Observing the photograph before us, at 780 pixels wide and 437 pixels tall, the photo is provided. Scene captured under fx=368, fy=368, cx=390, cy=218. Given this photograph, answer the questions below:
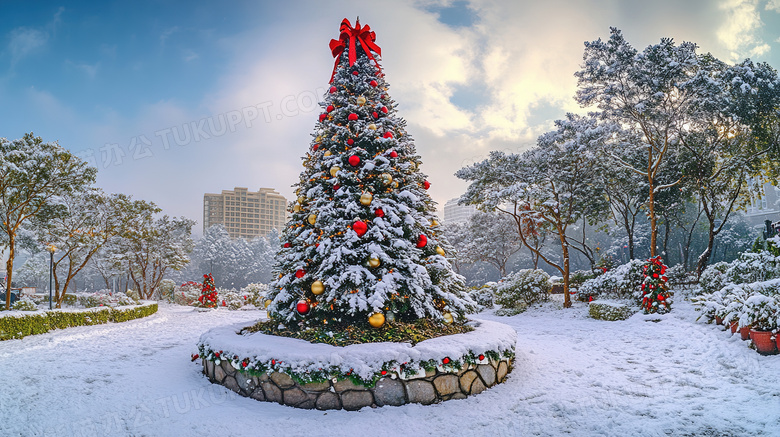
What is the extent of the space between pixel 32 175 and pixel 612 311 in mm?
18414

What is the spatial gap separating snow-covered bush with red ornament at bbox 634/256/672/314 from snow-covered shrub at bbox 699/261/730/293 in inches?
87.8

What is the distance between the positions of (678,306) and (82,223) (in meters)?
23.8

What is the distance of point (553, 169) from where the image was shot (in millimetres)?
14484

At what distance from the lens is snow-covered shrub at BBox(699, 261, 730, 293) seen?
431 inches

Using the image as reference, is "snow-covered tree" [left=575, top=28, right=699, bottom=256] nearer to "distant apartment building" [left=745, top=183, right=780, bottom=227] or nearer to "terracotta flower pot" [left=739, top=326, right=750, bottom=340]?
"terracotta flower pot" [left=739, top=326, right=750, bottom=340]

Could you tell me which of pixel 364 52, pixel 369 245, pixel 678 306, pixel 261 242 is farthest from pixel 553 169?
pixel 261 242

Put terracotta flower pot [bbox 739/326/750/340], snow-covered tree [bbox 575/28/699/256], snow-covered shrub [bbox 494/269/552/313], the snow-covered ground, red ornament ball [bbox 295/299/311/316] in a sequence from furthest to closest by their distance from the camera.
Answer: snow-covered shrub [bbox 494/269/552/313] → snow-covered tree [bbox 575/28/699/256] → terracotta flower pot [bbox 739/326/750/340] → red ornament ball [bbox 295/299/311/316] → the snow-covered ground

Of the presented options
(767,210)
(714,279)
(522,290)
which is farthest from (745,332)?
(767,210)

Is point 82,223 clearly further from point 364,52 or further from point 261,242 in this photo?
point 261,242

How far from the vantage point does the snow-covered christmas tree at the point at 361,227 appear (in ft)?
18.6

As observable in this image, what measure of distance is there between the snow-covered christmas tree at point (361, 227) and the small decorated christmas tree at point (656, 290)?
22.6 feet

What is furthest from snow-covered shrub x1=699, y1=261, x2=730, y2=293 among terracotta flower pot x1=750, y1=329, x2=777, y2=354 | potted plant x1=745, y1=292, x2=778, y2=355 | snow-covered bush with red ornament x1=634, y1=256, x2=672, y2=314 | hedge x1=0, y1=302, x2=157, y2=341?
hedge x1=0, y1=302, x2=157, y2=341

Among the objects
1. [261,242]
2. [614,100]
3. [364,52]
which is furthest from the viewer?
[261,242]

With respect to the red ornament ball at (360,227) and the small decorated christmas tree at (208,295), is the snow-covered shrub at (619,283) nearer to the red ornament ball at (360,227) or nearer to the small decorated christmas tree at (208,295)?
the red ornament ball at (360,227)
